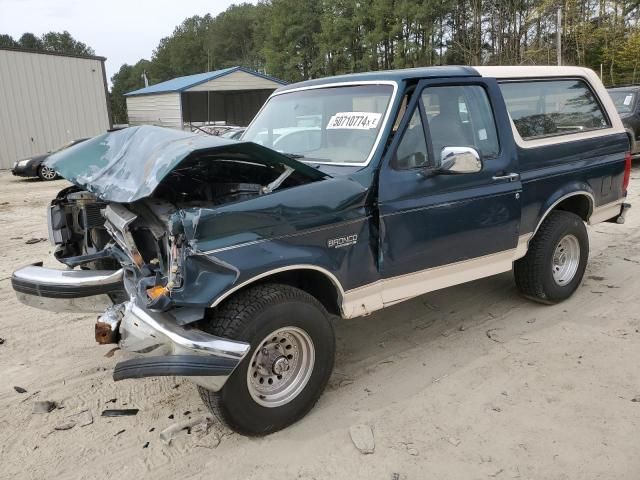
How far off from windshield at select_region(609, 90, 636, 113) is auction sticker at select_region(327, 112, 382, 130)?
10392mm

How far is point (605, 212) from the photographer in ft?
17.1

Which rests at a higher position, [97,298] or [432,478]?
[97,298]

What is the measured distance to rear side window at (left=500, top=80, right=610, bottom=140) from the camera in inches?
173

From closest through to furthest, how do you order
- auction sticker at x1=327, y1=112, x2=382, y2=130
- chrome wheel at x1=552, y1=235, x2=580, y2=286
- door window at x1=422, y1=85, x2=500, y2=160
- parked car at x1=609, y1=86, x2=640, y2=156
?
auction sticker at x1=327, y1=112, x2=382, y2=130
door window at x1=422, y1=85, x2=500, y2=160
chrome wheel at x1=552, y1=235, x2=580, y2=286
parked car at x1=609, y1=86, x2=640, y2=156

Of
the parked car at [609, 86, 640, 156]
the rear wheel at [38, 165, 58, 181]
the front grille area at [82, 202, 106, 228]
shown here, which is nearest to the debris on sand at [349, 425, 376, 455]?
the front grille area at [82, 202, 106, 228]

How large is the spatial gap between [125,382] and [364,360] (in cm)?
174

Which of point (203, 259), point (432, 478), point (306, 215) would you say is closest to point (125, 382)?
point (203, 259)

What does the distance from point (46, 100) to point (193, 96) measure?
14868 mm

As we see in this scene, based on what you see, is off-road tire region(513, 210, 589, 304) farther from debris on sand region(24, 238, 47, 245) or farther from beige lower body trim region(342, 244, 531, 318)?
debris on sand region(24, 238, 47, 245)

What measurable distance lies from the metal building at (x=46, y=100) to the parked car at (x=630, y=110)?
18.5 meters

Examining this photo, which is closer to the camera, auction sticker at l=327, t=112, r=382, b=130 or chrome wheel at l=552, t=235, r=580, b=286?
auction sticker at l=327, t=112, r=382, b=130

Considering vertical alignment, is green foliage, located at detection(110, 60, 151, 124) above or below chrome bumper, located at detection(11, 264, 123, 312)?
above

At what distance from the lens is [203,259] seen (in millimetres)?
2750

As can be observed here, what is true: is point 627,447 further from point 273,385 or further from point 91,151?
point 91,151
